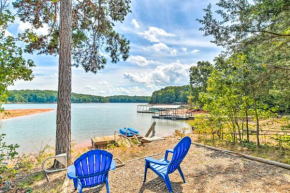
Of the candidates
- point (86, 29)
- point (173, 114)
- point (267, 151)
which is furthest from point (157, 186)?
point (173, 114)

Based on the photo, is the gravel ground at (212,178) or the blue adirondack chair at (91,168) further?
the gravel ground at (212,178)

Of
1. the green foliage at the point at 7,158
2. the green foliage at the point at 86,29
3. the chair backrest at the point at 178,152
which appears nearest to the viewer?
the green foliage at the point at 7,158

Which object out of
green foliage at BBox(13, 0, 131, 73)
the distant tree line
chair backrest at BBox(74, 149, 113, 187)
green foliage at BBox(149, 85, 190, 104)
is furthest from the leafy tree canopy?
green foliage at BBox(149, 85, 190, 104)

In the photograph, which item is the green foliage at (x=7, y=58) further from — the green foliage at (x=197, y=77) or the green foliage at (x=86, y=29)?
the green foliage at (x=197, y=77)

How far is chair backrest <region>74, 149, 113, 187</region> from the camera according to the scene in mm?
2111

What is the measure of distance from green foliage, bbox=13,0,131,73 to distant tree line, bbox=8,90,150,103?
38.2 m

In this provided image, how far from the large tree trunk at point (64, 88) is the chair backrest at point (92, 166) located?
1750 millimetres

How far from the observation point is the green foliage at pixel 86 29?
5.13 metres

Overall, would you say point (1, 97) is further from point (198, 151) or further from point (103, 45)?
point (198, 151)

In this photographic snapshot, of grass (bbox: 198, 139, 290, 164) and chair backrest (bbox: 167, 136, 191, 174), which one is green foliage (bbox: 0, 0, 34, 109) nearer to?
chair backrest (bbox: 167, 136, 191, 174)

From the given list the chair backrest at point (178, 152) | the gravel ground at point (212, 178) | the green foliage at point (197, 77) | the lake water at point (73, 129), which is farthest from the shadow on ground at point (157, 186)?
the green foliage at point (197, 77)

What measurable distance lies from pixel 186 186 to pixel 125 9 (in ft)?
18.3

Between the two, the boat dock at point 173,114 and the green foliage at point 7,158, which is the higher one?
the green foliage at point 7,158

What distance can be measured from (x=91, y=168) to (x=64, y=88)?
7.36 feet
